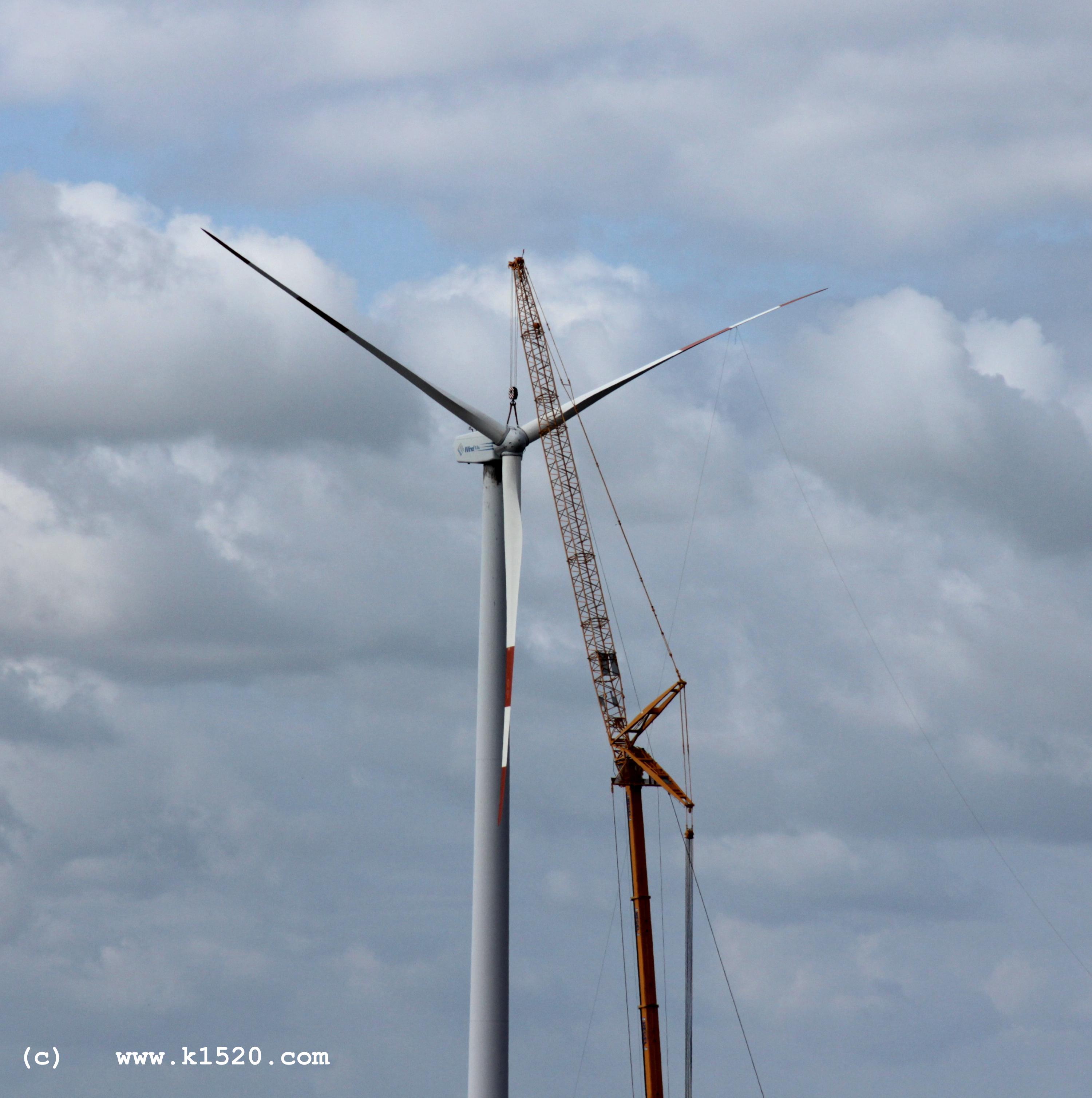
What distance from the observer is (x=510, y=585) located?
309 feet

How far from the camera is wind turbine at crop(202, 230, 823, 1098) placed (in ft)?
306

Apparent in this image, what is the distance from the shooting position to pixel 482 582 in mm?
96375

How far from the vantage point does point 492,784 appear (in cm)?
9400

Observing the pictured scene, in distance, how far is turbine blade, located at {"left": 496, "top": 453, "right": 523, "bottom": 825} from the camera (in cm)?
9275

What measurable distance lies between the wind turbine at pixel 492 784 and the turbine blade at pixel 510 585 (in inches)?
2.1

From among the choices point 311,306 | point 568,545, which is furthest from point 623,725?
point 311,306

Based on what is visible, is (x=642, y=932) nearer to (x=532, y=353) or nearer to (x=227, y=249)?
(x=532, y=353)

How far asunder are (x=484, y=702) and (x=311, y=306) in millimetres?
22675

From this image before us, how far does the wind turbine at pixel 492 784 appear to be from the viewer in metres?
93.3

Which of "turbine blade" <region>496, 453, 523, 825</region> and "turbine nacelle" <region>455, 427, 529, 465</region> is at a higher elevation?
"turbine nacelle" <region>455, 427, 529, 465</region>

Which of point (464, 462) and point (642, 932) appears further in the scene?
point (642, 932)

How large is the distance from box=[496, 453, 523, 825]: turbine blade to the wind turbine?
0.05m

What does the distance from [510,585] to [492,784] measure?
393 inches

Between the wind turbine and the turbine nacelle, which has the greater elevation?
the turbine nacelle
